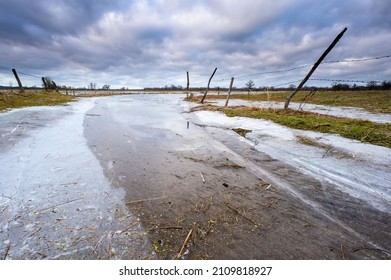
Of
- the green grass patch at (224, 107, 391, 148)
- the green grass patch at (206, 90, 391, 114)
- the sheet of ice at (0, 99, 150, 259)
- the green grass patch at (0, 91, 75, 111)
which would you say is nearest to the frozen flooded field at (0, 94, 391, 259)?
the sheet of ice at (0, 99, 150, 259)

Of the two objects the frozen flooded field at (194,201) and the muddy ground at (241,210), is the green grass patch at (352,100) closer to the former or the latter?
the frozen flooded field at (194,201)

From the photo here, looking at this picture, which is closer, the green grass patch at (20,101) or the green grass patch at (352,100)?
the green grass patch at (20,101)

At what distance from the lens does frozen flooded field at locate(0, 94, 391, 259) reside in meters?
2.02

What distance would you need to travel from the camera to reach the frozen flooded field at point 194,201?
2020mm

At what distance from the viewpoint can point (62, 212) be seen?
2533mm

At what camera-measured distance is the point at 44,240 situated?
206cm

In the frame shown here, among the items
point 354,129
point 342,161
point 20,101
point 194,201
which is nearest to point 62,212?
point 194,201

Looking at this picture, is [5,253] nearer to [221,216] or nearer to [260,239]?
[221,216]

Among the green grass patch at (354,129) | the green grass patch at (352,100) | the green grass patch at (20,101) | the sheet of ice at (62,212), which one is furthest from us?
the green grass patch at (352,100)

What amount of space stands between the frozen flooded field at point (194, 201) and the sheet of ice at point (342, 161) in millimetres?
22

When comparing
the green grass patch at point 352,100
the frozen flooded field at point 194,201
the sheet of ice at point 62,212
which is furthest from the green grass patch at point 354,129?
the sheet of ice at point 62,212

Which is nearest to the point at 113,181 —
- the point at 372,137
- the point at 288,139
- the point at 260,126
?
the point at 288,139

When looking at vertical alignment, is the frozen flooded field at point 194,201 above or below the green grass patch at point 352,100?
above
